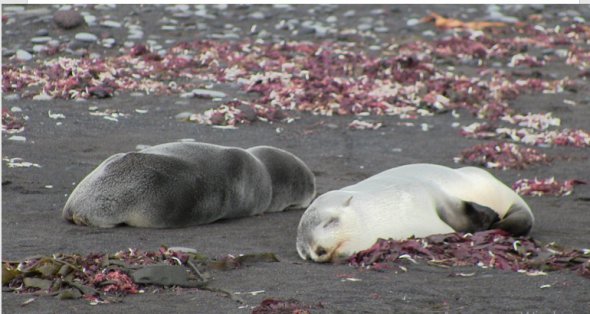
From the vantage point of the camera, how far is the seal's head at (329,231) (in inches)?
199

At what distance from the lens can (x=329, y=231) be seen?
16.7 feet

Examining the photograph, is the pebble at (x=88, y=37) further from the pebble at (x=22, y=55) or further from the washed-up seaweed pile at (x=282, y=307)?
the washed-up seaweed pile at (x=282, y=307)

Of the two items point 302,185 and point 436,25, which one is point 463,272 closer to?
point 302,185

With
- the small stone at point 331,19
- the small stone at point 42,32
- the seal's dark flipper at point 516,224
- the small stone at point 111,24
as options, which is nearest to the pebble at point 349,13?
the small stone at point 331,19

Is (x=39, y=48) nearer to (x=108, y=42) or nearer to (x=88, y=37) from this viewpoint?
(x=88, y=37)

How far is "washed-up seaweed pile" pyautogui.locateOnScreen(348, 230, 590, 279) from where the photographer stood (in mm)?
4689

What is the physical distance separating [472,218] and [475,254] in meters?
0.90

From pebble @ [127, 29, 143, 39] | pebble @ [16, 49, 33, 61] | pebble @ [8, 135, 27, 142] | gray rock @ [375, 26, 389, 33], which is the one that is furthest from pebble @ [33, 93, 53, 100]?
gray rock @ [375, 26, 389, 33]

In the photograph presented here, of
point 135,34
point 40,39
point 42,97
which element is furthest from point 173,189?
point 135,34

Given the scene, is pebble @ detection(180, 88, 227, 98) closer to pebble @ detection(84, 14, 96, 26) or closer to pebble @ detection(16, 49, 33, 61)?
pebble @ detection(16, 49, 33, 61)

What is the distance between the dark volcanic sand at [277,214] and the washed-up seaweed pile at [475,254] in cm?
10

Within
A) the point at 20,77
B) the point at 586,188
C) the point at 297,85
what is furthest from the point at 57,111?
the point at 586,188

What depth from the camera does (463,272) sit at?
15.2ft

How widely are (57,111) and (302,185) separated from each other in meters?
2.81
